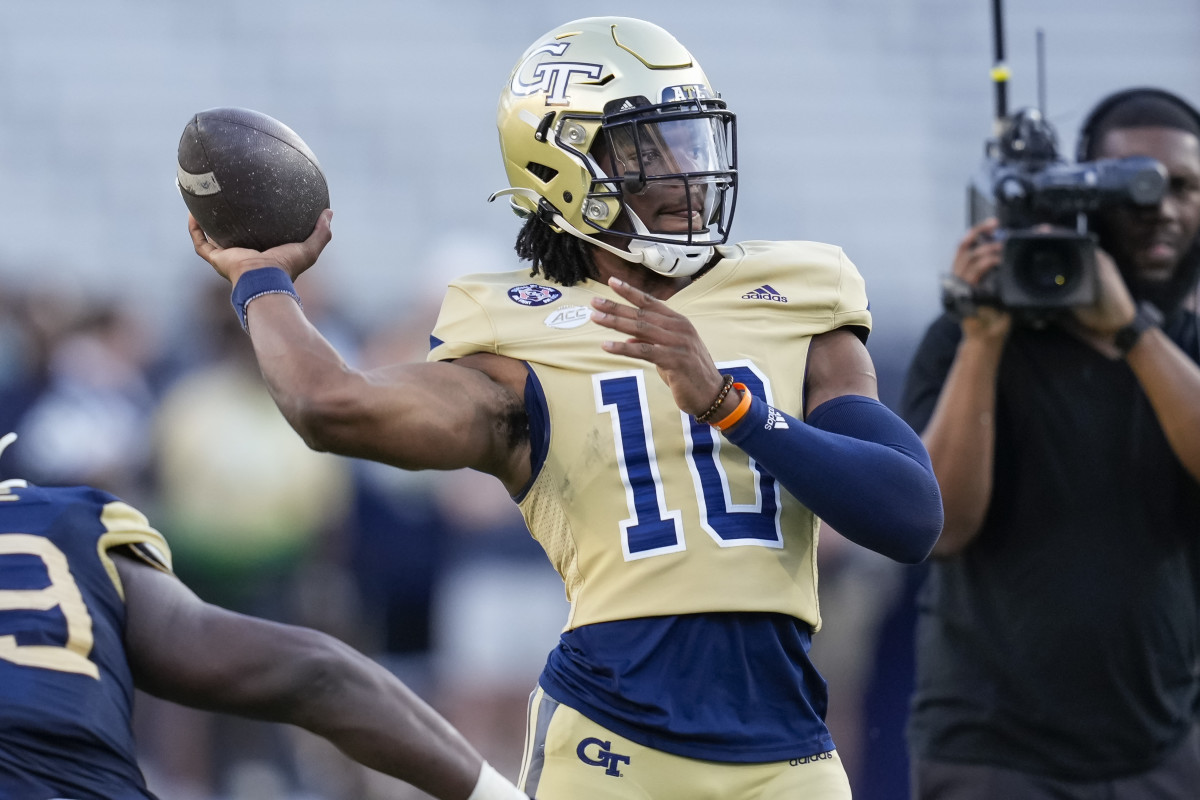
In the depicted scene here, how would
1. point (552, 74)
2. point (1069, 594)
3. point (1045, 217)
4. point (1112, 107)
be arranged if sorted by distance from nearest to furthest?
point (552, 74)
point (1069, 594)
point (1045, 217)
point (1112, 107)

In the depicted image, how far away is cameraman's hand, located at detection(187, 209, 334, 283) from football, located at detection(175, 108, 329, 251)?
0.05ft

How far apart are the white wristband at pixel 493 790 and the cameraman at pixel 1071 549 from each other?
1.34 metres

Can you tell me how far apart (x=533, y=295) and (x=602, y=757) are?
2.78ft

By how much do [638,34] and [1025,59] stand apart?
9.63 meters

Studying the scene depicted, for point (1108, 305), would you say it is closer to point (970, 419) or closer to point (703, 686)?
point (970, 419)

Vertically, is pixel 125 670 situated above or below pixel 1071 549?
above

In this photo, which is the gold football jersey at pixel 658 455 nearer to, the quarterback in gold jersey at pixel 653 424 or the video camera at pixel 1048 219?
the quarterback in gold jersey at pixel 653 424

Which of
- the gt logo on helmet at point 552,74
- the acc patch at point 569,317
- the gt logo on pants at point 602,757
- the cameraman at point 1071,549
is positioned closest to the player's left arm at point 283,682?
the gt logo on pants at point 602,757

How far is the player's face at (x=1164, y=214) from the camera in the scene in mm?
3875

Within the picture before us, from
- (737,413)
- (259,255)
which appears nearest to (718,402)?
(737,413)

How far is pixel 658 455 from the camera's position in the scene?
9.16ft

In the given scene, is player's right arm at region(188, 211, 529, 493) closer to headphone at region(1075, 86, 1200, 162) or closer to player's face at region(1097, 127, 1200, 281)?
player's face at region(1097, 127, 1200, 281)

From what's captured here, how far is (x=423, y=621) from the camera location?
246 inches

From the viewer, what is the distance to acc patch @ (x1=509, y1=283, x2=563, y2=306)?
9.68 feet
